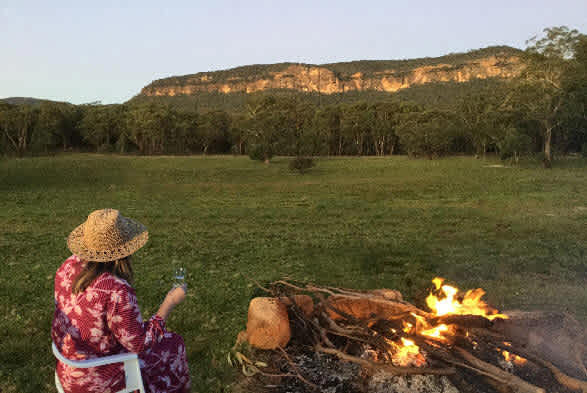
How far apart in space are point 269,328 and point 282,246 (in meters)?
6.15

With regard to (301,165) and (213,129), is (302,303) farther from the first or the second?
(213,129)

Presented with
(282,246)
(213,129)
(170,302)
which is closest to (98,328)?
(170,302)

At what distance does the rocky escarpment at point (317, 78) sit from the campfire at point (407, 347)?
135 m

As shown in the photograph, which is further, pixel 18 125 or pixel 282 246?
pixel 18 125

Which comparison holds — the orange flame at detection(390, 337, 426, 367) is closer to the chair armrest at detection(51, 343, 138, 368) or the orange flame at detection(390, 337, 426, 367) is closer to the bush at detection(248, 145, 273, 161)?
the chair armrest at detection(51, 343, 138, 368)

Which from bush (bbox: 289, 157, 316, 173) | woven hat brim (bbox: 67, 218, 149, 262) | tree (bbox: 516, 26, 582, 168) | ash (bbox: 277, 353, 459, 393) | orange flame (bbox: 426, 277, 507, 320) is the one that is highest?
tree (bbox: 516, 26, 582, 168)

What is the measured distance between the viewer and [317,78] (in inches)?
6855

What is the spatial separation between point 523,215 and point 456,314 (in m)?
12.1

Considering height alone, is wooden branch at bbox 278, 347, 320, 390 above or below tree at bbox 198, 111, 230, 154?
below

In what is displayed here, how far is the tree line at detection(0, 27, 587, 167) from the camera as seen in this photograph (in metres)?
35.1

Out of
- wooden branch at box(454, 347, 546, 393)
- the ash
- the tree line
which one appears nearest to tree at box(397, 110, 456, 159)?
the tree line

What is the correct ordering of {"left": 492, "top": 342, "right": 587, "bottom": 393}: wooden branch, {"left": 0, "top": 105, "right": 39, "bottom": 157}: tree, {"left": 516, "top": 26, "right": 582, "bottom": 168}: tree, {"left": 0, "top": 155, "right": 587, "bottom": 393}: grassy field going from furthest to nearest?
1. {"left": 0, "top": 105, "right": 39, "bottom": 157}: tree
2. {"left": 516, "top": 26, "right": 582, "bottom": 168}: tree
3. {"left": 0, "top": 155, "right": 587, "bottom": 393}: grassy field
4. {"left": 492, "top": 342, "right": 587, "bottom": 393}: wooden branch

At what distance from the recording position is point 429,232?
12289 mm

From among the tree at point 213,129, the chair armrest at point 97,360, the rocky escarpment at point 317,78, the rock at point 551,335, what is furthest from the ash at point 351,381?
the rocky escarpment at point 317,78
